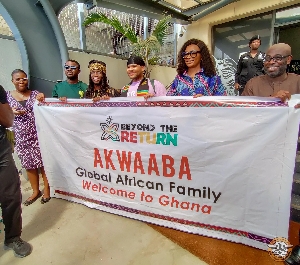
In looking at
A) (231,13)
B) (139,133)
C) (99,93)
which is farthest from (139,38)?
(139,133)

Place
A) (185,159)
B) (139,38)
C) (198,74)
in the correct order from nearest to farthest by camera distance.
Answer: (185,159), (198,74), (139,38)

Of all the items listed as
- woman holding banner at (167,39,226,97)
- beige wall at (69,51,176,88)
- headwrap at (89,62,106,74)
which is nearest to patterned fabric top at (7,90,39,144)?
headwrap at (89,62,106,74)

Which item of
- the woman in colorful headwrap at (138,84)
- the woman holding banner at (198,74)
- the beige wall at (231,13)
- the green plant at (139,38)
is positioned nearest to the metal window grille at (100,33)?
the green plant at (139,38)

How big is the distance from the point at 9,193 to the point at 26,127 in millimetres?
1062

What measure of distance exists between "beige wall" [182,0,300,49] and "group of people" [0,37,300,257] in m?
4.60

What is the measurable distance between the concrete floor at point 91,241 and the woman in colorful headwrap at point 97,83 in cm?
140

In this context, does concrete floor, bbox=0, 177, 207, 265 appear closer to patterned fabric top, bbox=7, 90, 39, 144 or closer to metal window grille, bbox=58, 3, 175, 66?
patterned fabric top, bbox=7, 90, 39, 144

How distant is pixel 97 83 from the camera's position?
2.63 meters

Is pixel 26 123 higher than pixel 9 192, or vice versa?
pixel 26 123

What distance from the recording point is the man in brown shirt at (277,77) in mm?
1831

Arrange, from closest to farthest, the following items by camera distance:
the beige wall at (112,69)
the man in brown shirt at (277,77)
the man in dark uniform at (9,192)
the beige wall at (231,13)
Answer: the man in dark uniform at (9,192) < the man in brown shirt at (277,77) < the beige wall at (112,69) < the beige wall at (231,13)

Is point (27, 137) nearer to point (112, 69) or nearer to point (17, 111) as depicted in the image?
point (17, 111)

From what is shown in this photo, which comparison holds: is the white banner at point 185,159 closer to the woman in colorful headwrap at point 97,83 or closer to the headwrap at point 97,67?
the woman in colorful headwrap at point 97,83

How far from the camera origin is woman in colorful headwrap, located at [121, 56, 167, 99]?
2.42m
